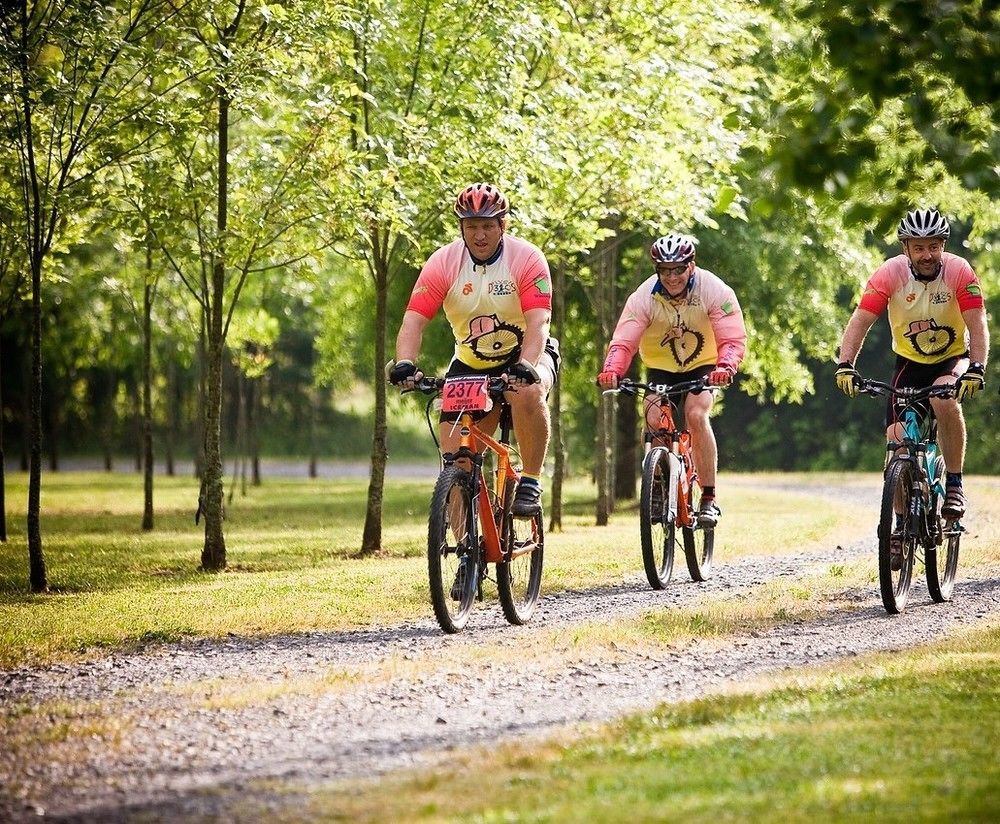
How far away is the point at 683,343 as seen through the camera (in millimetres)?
11430

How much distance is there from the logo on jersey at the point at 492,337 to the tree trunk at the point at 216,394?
4274 mm

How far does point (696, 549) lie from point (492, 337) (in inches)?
133

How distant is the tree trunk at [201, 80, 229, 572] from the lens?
44.0 feet

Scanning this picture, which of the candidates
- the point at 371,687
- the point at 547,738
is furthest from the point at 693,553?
the point at 547,738

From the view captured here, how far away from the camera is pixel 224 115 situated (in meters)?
13.2

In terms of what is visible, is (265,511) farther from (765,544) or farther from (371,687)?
(371,687)

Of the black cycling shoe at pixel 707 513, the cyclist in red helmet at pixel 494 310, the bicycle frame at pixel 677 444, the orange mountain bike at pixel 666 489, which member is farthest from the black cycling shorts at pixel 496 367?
the black cycling shoe at pixel 707 513

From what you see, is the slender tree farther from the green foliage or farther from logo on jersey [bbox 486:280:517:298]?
the green foliage

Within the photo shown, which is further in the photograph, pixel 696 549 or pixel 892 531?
pixel 696 549

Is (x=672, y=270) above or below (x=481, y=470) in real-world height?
above

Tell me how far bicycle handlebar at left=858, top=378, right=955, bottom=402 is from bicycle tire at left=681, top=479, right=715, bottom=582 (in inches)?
75.0

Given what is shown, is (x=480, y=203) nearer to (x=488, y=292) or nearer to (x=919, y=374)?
(x=488, y=292)

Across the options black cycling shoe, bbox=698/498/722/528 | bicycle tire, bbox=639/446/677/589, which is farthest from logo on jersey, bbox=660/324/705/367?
black cycling shoe, bbox=698/498/722/528

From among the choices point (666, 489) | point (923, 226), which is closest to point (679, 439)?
point (666, 489)
